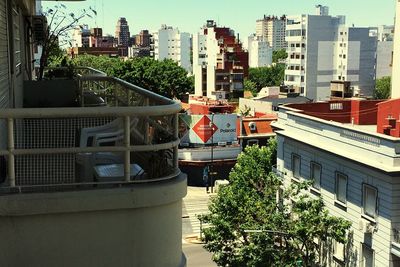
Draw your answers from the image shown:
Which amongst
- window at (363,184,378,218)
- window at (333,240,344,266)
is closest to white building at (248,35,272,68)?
window at (333,240,344,266)

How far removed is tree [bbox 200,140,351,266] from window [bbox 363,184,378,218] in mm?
925

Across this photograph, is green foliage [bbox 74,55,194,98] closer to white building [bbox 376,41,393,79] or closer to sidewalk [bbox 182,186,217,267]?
sidewalk [bbox 182,186,217,267]

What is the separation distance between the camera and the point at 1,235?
3.75 meters

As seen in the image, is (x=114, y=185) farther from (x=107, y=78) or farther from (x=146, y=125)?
(x=107, y=78)

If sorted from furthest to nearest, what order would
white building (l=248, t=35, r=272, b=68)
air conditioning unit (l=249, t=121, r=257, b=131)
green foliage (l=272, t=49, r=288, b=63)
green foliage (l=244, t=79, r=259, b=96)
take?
1. green foliage (l=272, t=49, r=288, b=63)
2. white building (l=248, t=35, r=272, b=68)
3. green foliage (l=244, t=79, r=259, b=96)
4. air conditioning unit (l=249, t=121, r=257, b=131)

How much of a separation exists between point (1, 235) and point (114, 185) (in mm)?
824

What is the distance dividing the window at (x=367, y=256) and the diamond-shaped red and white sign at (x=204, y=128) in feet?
93.7

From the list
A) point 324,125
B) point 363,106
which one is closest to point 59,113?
point 324,125

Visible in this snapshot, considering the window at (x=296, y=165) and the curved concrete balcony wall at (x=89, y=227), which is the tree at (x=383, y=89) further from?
the curved concrete balcony wall at (x=89, y=227)

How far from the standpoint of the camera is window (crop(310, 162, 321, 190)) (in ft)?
78.9

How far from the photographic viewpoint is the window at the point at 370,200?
19969mm

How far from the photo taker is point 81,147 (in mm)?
4086

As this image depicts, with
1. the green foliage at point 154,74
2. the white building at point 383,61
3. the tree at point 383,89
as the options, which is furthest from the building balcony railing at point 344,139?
the white building at point 383,61

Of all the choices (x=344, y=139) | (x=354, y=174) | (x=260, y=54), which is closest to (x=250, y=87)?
(x=260, y=54)
